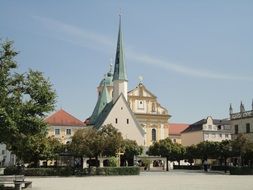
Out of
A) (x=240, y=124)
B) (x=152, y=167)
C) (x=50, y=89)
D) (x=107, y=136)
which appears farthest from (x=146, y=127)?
(x=50, y=89)

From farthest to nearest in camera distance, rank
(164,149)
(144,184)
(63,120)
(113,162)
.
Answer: (63,120) < (164,149) < (113,162) < (144,184)

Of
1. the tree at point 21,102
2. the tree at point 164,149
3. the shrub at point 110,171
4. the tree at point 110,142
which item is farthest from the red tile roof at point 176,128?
the tree at point 21,102

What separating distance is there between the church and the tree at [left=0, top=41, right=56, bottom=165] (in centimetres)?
6274

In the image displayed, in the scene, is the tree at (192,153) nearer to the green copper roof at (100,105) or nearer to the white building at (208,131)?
the green copper roof at (100,105)

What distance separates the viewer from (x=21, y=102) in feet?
88.3

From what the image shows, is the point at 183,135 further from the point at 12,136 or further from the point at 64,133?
the point at 12,136

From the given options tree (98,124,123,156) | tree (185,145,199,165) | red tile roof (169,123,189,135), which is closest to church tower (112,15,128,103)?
tree (185,145,199,165)

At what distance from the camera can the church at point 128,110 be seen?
301 feet

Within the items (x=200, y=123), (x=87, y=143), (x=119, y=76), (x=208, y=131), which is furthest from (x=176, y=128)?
(x=87, y=143)

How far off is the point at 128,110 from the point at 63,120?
13962 mm

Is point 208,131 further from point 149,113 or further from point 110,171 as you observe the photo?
point 110,171

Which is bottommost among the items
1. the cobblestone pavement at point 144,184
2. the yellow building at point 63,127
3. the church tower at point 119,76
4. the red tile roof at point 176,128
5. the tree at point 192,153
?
the cobblestone pavement at point 144,184

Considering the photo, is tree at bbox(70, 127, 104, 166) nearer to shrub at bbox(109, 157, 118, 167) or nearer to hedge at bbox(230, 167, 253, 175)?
shrub at bbox(109, 157, 118, 167)

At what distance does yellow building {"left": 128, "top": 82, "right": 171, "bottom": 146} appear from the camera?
4225 inches
